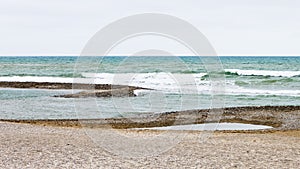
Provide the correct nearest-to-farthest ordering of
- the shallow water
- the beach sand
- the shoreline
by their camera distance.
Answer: the beach sand < the shallow water < the shoreline

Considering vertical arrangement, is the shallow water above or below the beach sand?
below

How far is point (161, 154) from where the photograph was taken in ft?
36.6

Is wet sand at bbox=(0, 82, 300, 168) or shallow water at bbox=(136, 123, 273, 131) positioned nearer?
wet sand at bbox=(0, 82, 300, 168)

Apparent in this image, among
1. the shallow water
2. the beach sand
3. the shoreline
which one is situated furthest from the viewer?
the shoreline

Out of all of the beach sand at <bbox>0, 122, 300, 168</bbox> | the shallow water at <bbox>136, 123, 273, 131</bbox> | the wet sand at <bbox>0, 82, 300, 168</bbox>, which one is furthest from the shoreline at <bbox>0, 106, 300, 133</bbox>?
A: the beach sand at <bbox>0, 122, 300, 168</bbox>

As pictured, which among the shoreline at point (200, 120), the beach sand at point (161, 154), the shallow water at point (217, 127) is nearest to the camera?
the beach sand at point (161, 154)

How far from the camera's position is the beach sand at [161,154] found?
10023mm

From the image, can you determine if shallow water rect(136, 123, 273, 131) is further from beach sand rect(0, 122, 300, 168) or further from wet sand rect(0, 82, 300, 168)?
beach sand rect(0, 122, 300, 168)

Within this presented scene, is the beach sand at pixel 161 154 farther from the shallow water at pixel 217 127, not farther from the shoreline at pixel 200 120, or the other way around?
the shoreline at pixel 200 120

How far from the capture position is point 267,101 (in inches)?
1083

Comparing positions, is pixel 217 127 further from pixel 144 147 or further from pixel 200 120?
pixel 144 147

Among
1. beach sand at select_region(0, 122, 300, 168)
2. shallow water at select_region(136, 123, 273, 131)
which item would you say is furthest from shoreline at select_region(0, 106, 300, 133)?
beach sand at select_region(0, 122, 300, 168)

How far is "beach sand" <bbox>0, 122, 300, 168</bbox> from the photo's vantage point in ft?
32.9

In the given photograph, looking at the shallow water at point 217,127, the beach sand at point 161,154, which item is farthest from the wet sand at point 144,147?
the shallow water at point 217,127
